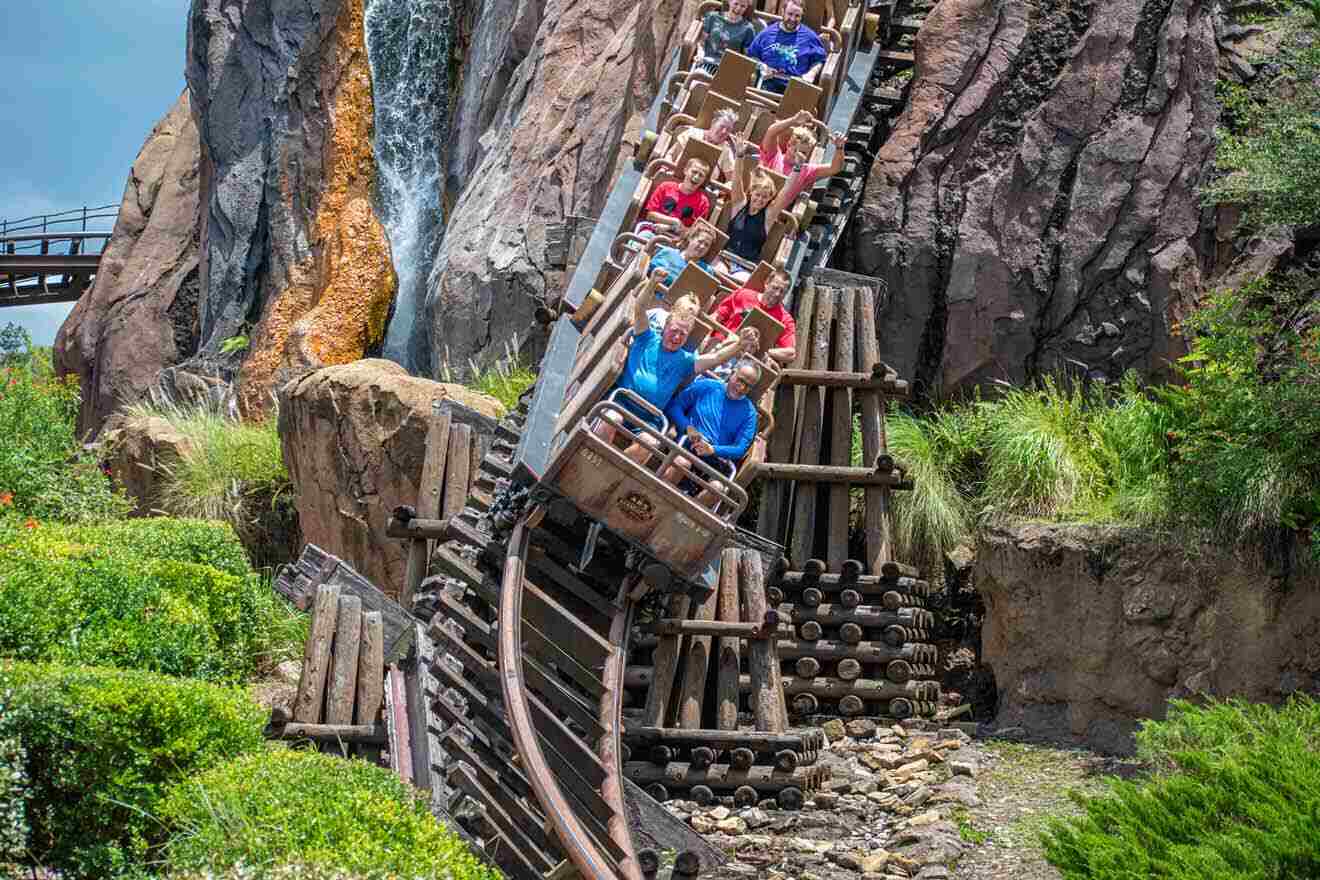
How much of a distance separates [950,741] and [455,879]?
6.13 m

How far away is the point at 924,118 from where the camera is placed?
16.0m

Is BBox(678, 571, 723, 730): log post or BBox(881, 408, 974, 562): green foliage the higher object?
BBox(881, 408, 974, 562): green foliage

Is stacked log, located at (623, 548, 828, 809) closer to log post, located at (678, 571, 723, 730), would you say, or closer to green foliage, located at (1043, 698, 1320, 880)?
log post, located at (678, 571, 723, 730)

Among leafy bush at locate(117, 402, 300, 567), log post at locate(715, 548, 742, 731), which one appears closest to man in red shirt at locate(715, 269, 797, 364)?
log post at locate(715, 548, 742, 731)

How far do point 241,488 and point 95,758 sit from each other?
9.58 meters

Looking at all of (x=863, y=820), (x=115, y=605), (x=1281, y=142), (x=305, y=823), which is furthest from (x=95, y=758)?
(x=1281, y=142)

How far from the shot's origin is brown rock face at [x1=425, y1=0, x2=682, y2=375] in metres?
16.9

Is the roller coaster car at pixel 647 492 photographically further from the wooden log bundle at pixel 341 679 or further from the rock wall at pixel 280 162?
the rock wall at pixel 280 162

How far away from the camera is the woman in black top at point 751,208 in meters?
12.9

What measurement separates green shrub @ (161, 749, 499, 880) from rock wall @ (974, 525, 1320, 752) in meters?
6.22

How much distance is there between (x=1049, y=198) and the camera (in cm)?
1521

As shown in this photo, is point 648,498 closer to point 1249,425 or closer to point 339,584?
point 339,584

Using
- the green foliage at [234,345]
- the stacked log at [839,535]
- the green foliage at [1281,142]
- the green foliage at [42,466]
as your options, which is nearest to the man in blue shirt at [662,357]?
the stacked log at [839,535]

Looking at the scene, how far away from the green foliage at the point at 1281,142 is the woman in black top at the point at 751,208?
4.06 meters
